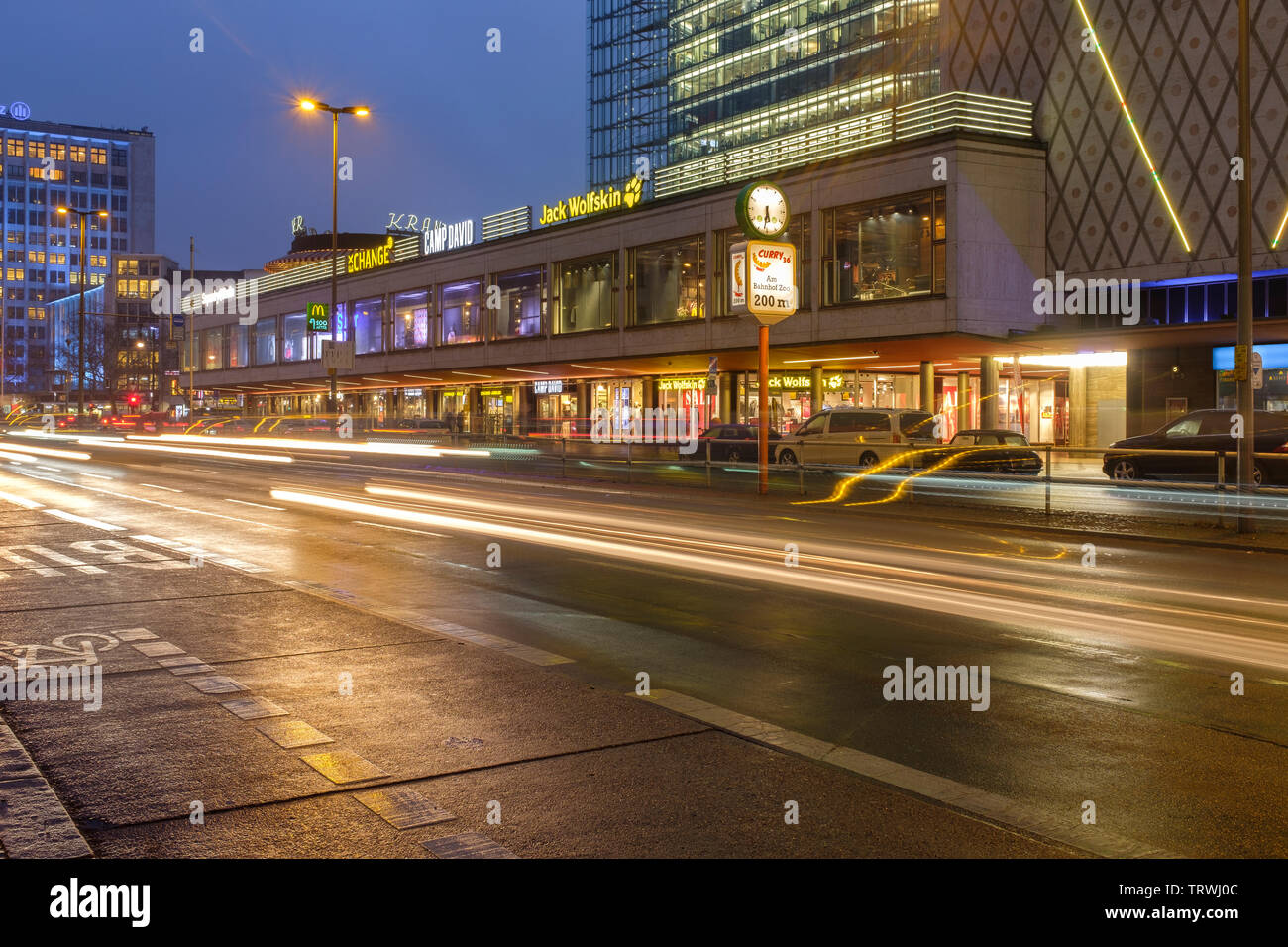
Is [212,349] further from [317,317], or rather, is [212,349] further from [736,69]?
[317,317]

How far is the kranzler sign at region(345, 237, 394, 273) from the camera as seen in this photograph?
69.8 meters

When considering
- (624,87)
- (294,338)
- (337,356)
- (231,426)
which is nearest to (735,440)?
(337,356)

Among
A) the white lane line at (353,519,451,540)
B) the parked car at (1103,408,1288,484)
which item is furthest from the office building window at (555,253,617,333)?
the white lane line at (353,519,451,540)

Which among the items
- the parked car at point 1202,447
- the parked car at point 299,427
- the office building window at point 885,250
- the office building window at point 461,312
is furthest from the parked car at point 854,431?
the office building window at point 461,312

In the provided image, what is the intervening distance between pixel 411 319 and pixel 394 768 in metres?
64.3

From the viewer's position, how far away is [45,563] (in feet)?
46.1

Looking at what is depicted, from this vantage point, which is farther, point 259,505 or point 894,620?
point 259,505

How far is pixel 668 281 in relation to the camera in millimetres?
50219

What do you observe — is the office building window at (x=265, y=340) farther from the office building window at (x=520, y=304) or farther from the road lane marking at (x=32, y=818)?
the road lane marking at (x=32, y=818)

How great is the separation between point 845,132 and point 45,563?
3469 centimetres
